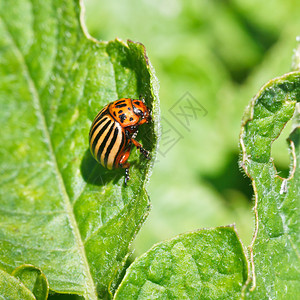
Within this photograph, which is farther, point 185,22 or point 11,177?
point 185,22

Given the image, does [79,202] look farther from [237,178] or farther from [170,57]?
[170,57]

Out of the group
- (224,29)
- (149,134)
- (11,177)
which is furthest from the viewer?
(224,29)

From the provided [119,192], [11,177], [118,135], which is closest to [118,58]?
[118,135]

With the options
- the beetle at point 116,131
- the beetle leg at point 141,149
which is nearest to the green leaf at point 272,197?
the beetle leg at point 141,149

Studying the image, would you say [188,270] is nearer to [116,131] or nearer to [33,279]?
[33,279]

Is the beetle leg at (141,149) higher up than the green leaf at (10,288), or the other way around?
the beetle leg at (141,149)

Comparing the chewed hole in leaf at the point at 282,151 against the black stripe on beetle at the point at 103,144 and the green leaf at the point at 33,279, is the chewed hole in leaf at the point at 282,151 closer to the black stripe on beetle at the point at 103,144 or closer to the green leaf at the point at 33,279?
the black stripe on beetle at the point at 103,144
